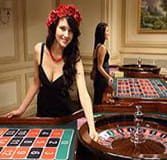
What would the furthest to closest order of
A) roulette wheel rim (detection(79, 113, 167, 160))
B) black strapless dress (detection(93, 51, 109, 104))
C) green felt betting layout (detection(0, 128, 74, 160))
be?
black strapless dress (detection(93, 51, 109, 104)) → green felt betting layout (detection(0, 128, 74, 160)) → roulette wheel rim (detection(79, 113, 167, 160))

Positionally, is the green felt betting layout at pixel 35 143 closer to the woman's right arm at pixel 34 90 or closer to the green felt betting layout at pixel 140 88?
the woman's right arm at pixel 34 90

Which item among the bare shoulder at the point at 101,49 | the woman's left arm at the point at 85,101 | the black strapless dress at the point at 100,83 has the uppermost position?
the bare shoulder at the point at 101,49

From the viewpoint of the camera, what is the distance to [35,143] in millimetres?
1308

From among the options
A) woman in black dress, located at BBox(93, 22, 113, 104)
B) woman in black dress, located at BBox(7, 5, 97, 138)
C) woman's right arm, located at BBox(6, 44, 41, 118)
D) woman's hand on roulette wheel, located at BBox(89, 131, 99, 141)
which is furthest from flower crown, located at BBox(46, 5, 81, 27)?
woman in black dress, located at BBox(93, 22, 113, 104)

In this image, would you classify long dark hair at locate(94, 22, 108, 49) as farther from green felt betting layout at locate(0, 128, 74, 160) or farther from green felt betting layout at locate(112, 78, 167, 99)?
green felt betting layout at locate(0, 128, 74, 160)

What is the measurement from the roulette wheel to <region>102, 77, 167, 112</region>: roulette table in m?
0.38

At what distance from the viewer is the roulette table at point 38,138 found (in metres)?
1.19

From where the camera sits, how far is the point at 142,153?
111 cm

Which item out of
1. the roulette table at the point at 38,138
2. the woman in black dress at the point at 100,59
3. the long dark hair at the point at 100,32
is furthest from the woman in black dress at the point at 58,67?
the long dark hair at the point at 100,32

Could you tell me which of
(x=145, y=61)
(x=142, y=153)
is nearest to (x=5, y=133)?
(x=142, y=153)

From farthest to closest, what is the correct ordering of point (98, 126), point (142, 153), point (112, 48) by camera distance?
point (112, 48), point (98, 126), point (142, 153)

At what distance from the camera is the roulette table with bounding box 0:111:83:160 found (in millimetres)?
1192

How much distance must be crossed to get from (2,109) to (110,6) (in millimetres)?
2615

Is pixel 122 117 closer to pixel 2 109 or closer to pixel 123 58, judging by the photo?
pixel 2 109
